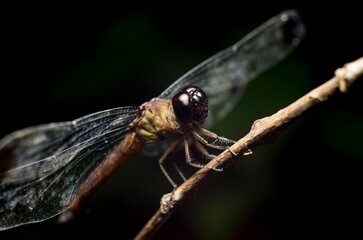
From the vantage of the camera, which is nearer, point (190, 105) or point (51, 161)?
point (190, 105)

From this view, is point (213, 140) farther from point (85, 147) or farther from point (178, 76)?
point (178, 76)

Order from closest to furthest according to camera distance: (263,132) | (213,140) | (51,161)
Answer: (263,132) < (213,140) < (51,161)

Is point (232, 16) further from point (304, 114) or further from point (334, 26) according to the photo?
point (304, 114)

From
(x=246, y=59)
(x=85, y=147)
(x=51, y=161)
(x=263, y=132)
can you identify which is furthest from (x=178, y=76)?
(x=263, y=132)

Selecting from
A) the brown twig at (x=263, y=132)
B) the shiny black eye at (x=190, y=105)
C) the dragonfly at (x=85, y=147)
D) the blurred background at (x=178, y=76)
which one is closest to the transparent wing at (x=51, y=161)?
the dragonfly at (x=85, y=147)

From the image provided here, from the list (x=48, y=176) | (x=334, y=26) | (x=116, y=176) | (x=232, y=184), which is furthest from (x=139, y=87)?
(x=334, y=26)

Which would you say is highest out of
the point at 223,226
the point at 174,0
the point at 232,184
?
the point at 174,0

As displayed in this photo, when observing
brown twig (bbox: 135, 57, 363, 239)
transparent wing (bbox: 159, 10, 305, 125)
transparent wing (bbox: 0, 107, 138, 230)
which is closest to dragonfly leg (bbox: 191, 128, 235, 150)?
brown twig (bbox: 135, 57, 363, 239)
